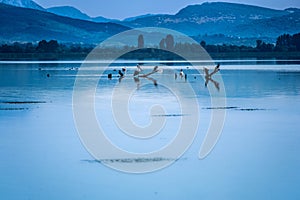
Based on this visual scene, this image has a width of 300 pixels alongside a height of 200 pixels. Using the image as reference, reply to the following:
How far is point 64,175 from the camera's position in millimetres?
9367

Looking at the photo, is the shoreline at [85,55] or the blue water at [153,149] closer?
the blue water at [153,149]

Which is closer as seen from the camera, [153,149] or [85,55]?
[153,149]

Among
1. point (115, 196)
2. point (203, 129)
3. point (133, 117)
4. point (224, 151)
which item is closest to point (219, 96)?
point (133, 117)

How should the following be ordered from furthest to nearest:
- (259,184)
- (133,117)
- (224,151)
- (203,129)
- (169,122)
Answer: (133,117)
(169,122)
(203,129)
(224,151)
(259,184)

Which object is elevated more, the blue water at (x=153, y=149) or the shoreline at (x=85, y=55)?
the blue water at (x=153, y=149)

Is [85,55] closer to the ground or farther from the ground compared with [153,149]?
closer to the ground

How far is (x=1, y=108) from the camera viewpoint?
58.1 ft

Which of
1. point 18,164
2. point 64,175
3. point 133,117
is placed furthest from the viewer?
point 133,117

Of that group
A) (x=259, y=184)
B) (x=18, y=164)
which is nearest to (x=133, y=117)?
(x=18, y=164)

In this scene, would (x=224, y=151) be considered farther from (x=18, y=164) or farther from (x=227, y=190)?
(x=18, y=164)

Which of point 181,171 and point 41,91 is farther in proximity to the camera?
point 41,91

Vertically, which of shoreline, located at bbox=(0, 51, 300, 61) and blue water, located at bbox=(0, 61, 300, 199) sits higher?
blue water, located at bbox=(0, 61, 300, 199)

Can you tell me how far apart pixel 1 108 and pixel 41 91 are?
684cm

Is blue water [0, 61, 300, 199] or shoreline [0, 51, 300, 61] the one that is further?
shoreline [0, 51, 300, 61]
